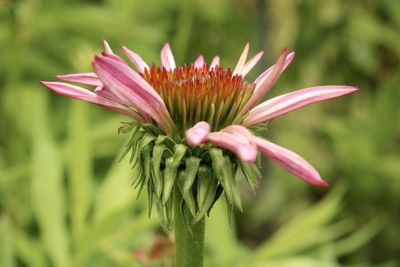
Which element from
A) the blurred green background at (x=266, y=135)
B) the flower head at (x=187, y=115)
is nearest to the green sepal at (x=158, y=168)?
the flower head at (x=187, y=115)

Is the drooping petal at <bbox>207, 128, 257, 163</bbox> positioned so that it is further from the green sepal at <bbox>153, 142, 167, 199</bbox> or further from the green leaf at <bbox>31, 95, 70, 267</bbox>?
the green leaf at <bbox>31, 95, 70, 267</bbox>

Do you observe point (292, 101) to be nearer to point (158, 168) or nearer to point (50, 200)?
point (158, 168)

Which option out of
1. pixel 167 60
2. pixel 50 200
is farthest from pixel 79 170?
pixel 167 60

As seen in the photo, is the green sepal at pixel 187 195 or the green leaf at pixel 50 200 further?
the green leaf at pixel 50 200

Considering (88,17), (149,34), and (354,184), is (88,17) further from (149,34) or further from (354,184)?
(354,184)

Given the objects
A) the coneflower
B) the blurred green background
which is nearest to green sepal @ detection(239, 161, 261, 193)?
the coneflower

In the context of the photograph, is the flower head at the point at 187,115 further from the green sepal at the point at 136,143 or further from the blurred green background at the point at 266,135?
the blurred green background at the point at 266,135

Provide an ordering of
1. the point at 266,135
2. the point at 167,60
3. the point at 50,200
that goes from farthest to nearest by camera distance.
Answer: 1. the point at 266,135
2. the point at 50,200
3. the point at 167,60
